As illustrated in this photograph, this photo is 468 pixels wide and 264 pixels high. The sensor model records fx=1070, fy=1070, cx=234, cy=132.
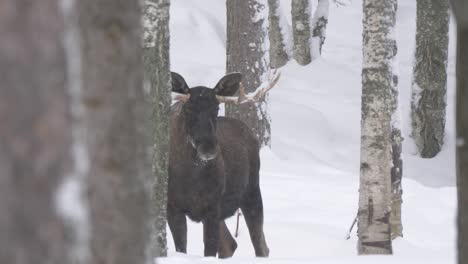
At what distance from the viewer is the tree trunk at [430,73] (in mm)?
18500

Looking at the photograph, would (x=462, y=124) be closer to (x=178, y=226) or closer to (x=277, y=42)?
(x=178, y=226)

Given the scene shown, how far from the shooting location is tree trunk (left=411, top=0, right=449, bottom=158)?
18.5m

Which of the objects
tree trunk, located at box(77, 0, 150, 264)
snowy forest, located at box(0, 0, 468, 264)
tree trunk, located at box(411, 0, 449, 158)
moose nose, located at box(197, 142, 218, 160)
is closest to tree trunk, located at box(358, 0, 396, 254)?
snowy forest, located at box(0, 0, 468, 264)

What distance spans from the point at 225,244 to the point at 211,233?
1107 millimetres

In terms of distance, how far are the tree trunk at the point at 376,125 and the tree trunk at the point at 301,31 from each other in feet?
50.3

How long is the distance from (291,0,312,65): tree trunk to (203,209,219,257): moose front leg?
15115mm

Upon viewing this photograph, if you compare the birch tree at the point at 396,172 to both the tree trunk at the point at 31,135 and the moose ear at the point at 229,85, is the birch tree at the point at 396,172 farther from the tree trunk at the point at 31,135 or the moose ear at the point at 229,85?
the tree trunk at the point at 31,135

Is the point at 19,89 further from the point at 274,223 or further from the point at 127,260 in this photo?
the point at 274,223

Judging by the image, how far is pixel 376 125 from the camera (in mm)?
9336

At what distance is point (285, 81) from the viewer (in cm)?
2362

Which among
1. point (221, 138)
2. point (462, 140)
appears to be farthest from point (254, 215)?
point (462, 140)

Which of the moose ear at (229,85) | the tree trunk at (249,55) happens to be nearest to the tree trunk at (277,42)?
the tree trunk at (249,55)

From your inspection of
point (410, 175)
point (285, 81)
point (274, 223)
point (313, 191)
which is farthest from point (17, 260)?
point (285, 81)

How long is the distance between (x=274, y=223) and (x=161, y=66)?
5.47m
